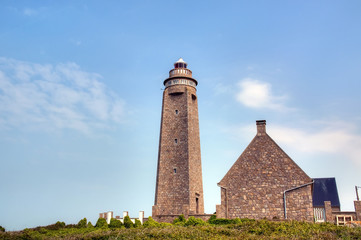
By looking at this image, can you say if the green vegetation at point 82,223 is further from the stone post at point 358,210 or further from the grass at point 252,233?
the stone post at point 358,210

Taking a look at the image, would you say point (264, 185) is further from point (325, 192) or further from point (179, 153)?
point (325, 192)

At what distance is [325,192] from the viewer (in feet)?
132

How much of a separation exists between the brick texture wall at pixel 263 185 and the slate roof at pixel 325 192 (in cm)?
2192

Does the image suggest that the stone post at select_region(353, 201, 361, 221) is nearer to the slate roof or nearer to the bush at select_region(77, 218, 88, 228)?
the slate roof

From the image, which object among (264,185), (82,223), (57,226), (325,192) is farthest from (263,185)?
(325,192)

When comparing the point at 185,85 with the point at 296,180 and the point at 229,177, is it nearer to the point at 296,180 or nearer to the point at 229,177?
the point at 229,177

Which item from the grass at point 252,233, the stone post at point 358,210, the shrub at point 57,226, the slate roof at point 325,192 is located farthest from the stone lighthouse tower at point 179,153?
the grass at point 252,233

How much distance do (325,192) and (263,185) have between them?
2384 cm

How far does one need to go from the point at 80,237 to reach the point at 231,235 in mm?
6145

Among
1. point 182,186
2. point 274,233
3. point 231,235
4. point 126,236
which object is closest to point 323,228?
point 274,233

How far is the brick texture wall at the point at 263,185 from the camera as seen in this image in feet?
63.9

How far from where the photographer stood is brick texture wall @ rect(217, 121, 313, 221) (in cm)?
1948

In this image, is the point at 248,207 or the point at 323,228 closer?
the point at 323,228

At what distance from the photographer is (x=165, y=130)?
34375 millimetres
